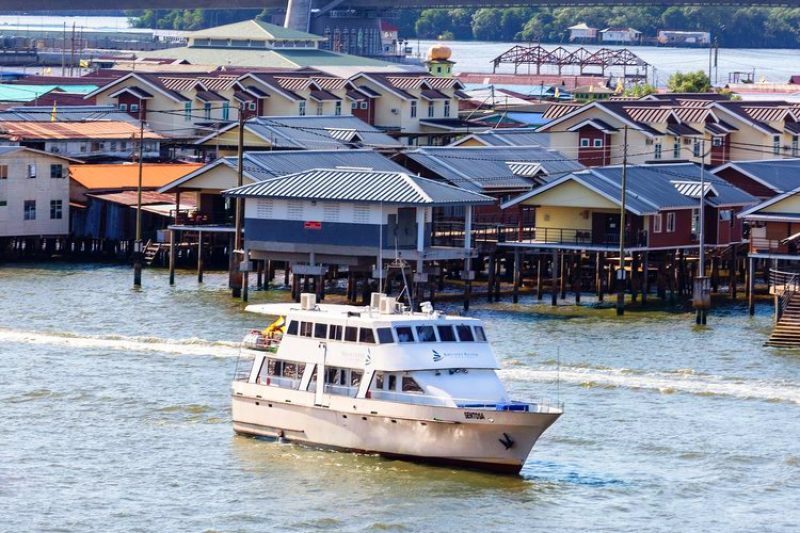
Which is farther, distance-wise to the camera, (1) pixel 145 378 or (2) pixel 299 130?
(2) pixel 299 130

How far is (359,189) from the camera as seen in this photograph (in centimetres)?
6234

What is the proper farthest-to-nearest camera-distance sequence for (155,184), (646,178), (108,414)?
1. (155,184)
2. (646,178)
3. (108,414)

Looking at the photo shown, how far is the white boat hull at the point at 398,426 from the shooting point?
39312mm

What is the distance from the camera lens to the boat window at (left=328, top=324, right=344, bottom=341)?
41562mm

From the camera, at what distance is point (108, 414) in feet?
146

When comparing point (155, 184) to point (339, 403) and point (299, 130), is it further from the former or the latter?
point (339, 403)

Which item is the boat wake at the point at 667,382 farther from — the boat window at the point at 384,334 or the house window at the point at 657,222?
the house window at the point at 657,222

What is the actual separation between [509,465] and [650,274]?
30.9 m

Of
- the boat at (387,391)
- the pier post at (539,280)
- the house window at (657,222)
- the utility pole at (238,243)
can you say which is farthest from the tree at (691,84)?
the boat at (387,391)

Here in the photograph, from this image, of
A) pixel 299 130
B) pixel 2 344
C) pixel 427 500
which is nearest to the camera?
pixel 427 500

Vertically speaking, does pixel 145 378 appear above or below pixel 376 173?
below

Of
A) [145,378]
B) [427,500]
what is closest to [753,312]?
[145,378]

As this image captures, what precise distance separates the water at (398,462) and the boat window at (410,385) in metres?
1.41

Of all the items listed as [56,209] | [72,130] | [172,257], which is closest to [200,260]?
[172,257]
